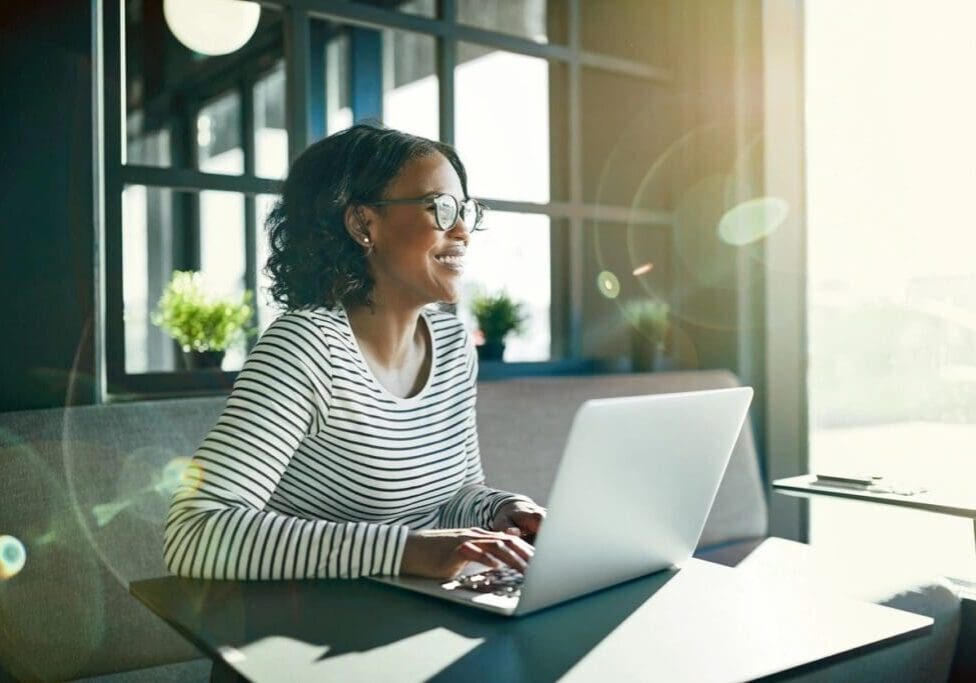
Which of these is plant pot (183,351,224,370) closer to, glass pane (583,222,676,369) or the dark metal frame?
the dark metal frame

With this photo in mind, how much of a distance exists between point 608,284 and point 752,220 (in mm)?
581

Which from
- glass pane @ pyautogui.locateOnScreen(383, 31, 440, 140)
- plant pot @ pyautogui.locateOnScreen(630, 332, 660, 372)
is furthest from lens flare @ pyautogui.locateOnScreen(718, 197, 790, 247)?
glass pane @ pyautogui.locateOnScreen(383, 31, 440, 140)

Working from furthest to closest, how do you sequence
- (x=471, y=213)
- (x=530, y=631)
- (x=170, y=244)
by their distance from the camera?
(x=170, y=244), (x=471, y=213), (x=530, y=631)

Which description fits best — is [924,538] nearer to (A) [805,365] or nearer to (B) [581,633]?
(A) [805,365]

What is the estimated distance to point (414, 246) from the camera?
1688 millimetres

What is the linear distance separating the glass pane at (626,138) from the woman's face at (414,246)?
73.8 inches

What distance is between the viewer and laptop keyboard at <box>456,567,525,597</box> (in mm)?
1112

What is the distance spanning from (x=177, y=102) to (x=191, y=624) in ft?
17.7

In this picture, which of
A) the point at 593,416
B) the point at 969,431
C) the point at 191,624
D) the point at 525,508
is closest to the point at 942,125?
the point at 969,431

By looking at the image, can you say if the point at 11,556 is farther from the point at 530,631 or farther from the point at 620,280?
the point at 620,280

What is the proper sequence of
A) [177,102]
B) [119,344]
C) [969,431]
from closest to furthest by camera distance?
1. [119,344]
2. [969,431]
3. [177,102]

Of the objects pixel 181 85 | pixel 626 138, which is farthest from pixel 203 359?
pixel 181 85

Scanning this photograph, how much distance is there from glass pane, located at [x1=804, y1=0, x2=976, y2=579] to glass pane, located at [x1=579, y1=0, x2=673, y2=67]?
57 centimetres

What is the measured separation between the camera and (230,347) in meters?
2.39
